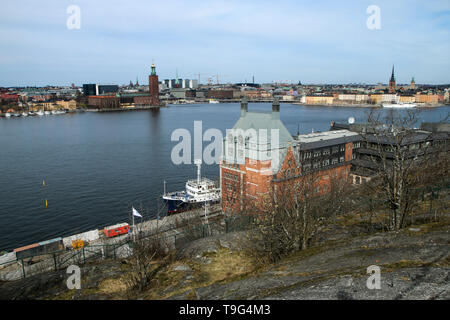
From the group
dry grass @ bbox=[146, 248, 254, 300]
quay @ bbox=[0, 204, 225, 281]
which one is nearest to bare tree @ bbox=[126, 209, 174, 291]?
dry grass @ bbox=[146, 248, 254, 300]

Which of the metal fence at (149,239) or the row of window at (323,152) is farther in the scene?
the row of window at (323,152)

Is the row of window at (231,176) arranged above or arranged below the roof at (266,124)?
below

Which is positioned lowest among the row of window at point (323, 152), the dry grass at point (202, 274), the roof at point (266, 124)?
the dry grass at point (202, 274)

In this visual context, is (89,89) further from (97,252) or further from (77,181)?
(97,252)

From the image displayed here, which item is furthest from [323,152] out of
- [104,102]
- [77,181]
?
[104,102]

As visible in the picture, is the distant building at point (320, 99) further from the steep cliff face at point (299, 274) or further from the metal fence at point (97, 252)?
the steep cliff face at point (299, 274)

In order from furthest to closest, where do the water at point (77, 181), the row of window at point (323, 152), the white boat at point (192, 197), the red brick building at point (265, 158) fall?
the white boat at point (192, 197)
the water at point (77, 181)
the row of window at point (323, 152)
the red brick building at point (265, 158)

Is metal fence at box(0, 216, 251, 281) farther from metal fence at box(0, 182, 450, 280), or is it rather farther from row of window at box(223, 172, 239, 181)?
row of window at box(223, 172, 239, 181)

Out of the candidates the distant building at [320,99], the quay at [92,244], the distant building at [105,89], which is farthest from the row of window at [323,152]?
the distant building at [105,89]

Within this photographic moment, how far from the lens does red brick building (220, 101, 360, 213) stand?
21.6 metres

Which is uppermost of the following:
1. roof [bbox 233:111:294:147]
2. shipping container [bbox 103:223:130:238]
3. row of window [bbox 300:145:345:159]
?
roof [bbox 233:111:294:147]

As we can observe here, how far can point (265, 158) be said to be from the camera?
851 inches

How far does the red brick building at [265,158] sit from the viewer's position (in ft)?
70.9
